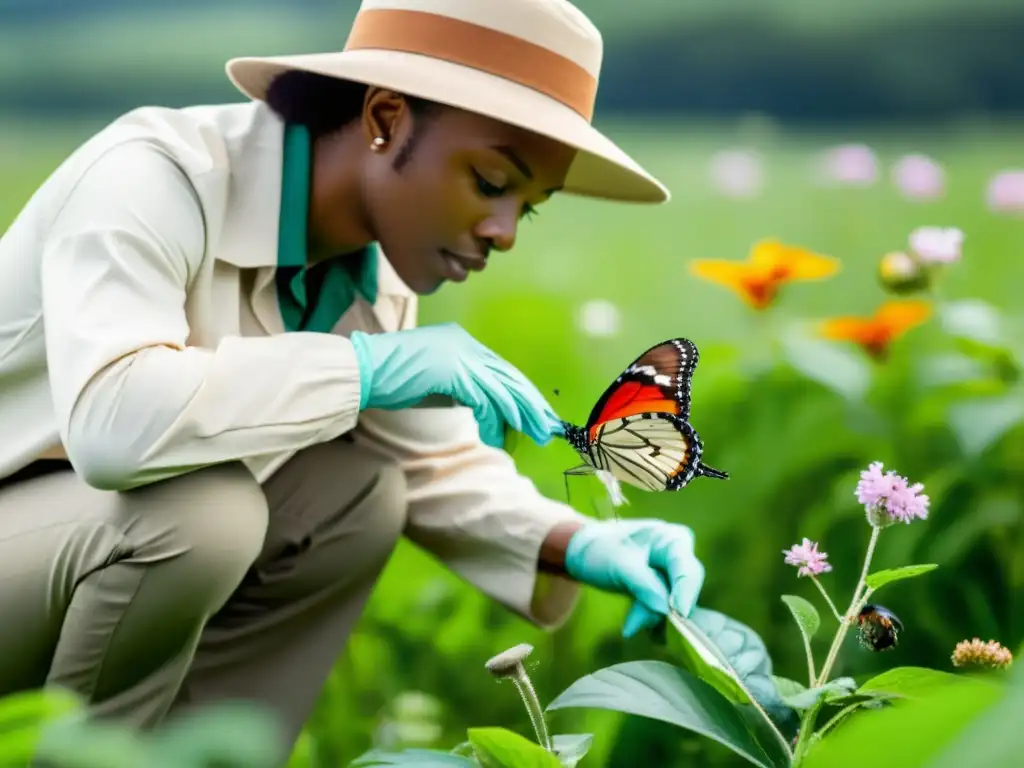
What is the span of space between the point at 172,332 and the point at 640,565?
0.48 meters

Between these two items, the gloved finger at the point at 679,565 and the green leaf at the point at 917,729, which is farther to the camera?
the gloved finger at the point at 679,565

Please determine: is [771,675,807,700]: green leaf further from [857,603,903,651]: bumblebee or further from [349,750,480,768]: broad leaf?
[349,750,480,768]: broad leaf

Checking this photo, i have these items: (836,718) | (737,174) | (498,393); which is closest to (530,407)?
(498,393)

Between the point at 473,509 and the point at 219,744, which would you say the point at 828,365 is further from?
the point at 219,744

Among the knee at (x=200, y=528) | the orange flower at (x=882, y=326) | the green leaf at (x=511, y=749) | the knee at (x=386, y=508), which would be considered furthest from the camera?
the orange flower at (x=882, y=326)

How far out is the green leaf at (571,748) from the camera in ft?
3.10

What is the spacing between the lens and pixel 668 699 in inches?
37.2

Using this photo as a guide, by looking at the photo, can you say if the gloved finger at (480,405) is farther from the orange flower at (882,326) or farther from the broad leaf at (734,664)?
the orange flower at (882,326)

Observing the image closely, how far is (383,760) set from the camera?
909 mm

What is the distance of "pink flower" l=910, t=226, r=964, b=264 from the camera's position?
1.51 m

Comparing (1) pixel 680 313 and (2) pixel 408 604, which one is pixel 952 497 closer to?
(2) pixel 408 604

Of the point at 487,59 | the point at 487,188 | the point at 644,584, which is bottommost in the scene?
the point at 644,584

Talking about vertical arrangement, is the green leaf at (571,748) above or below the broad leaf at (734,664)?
below

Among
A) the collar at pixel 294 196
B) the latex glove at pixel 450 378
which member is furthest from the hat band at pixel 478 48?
the latex glove at pixel 450 378
